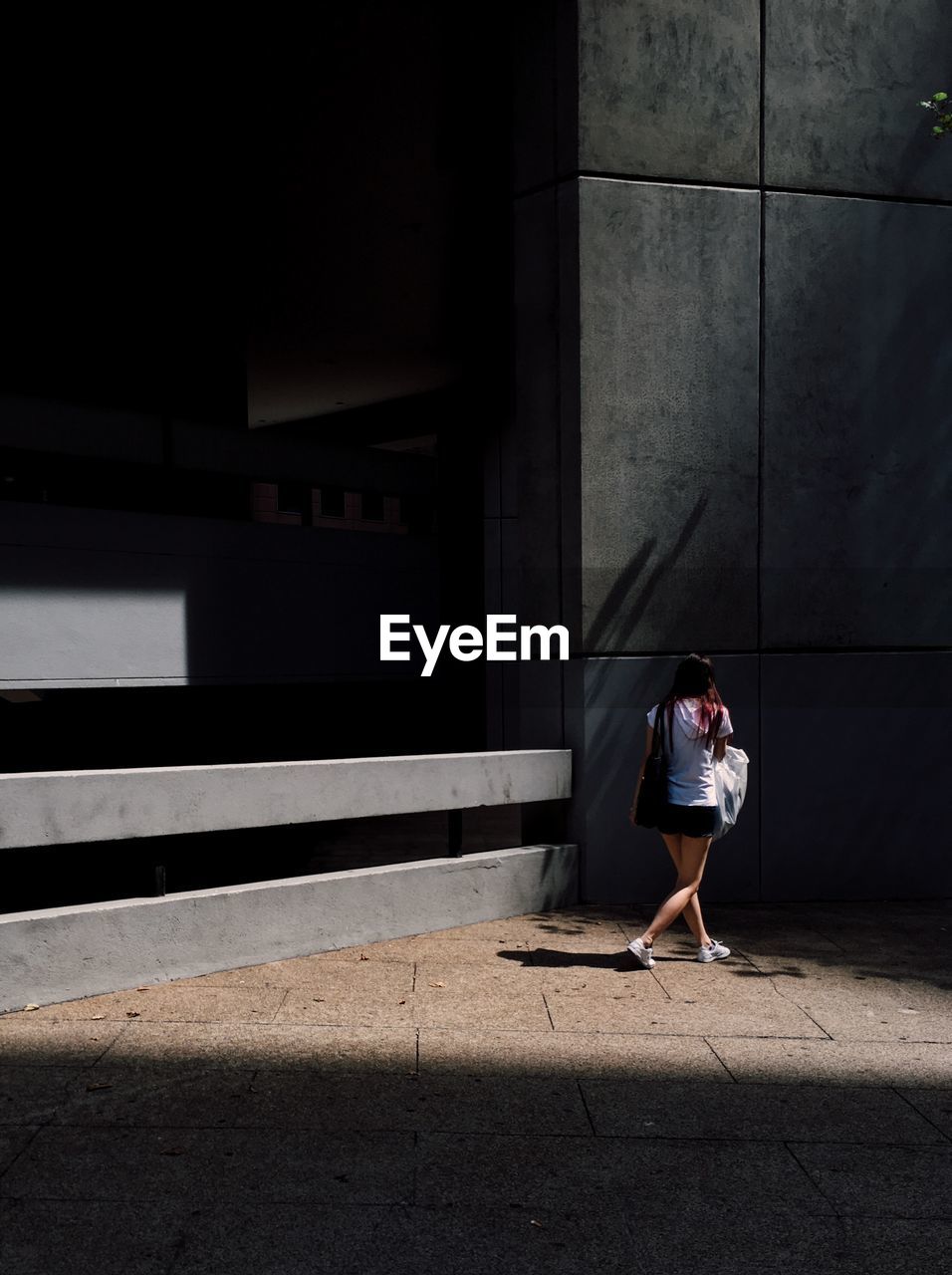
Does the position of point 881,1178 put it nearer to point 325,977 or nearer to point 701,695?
point 701,695

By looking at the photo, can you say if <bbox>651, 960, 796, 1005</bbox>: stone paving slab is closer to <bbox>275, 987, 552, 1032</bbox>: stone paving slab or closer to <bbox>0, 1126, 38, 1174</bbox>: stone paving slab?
<bbox>275, 987, 552, 1032</bbox>: stone paving slab

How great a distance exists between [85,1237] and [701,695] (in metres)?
4.75

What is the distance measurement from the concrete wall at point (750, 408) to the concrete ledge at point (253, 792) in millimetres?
790

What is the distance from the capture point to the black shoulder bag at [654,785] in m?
7.64

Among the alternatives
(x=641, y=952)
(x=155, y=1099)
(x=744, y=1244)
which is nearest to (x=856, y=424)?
(x=641, y=952)

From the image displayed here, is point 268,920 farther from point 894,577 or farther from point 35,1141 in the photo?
point 894,577

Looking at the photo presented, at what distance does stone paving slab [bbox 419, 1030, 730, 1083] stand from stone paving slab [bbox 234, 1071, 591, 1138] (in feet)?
0.54

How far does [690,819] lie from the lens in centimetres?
759

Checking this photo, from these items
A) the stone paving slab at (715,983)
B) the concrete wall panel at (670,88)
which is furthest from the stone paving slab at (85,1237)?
the concrete wall panel at (670,88)

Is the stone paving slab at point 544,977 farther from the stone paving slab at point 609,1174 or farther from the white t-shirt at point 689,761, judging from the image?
the stone paving slab at point 609,1174

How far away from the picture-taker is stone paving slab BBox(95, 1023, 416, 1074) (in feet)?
18.9

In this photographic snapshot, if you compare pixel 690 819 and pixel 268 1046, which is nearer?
pixel 268 1046

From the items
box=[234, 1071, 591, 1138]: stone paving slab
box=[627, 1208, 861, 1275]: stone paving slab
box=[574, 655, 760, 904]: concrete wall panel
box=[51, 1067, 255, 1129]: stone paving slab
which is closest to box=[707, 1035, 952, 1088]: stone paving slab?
box=[234, 1071, 591, 1138]: stone paving slab

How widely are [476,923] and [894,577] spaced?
4390mm
